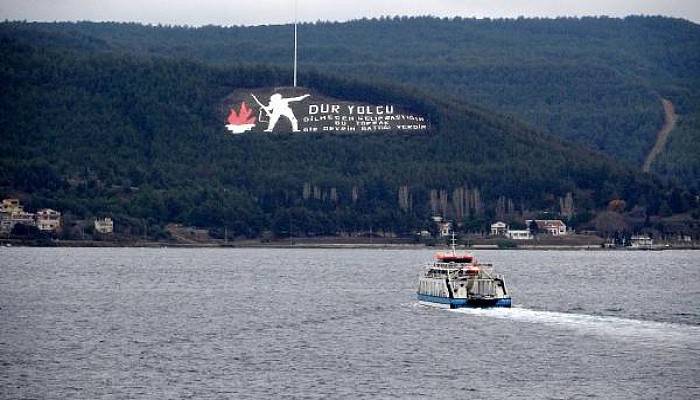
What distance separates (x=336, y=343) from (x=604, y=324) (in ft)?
63.0

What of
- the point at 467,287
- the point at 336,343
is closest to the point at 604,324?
the point at 467,287

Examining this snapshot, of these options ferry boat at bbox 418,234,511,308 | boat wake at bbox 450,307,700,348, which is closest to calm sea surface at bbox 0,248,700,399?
boat wake at bbox 450,307,700,348

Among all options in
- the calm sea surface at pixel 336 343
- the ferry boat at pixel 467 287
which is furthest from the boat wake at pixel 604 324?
the ferry boat at pixel 467 287

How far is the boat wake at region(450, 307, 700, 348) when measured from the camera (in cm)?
9775

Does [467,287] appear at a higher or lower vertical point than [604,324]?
higher

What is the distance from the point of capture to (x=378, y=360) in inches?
3460

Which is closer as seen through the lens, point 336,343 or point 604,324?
point 336,343

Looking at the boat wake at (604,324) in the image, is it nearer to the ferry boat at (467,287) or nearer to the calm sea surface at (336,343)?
the calm sea surface at (336,343)

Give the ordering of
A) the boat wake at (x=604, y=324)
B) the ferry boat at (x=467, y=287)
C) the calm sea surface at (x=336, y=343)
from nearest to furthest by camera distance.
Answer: the calm sea surface at (x=336, y=343) → the boat wake at (x=604, y=324) → the ferry boat at (x=467, y=287)

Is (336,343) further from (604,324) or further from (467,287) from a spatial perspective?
(467,287)

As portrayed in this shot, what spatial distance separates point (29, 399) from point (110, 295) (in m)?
60.9

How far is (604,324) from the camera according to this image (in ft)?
346

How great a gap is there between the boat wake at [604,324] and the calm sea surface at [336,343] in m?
0.12

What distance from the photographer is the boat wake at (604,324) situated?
97750mm
